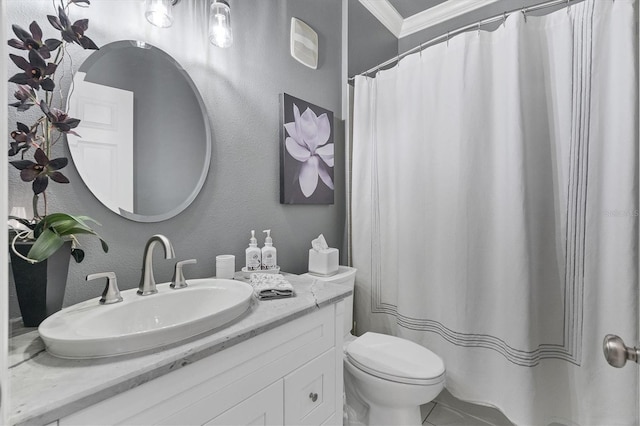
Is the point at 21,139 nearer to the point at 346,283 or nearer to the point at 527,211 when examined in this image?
the point at 346,283

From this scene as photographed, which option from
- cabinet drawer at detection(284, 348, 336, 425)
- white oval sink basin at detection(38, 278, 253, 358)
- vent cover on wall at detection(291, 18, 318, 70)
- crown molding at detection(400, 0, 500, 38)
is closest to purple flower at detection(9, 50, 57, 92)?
white oval sink basin at detection(38, 278, 253, 358)

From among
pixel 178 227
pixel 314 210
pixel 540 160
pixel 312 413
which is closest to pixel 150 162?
pixel 178 227

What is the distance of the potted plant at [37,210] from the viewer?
0.73 meters

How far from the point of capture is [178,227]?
3.87 feet

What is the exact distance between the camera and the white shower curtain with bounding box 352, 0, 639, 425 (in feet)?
3.94

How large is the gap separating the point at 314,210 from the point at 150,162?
0.96 m

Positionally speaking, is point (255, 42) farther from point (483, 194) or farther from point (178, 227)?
point (483, 194)

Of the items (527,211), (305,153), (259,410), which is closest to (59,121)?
(259,410)

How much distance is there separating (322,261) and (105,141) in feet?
3.61

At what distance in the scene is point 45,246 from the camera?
0.71m

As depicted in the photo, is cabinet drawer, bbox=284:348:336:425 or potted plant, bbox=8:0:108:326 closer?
potted plant, bbox=8:0:108:326

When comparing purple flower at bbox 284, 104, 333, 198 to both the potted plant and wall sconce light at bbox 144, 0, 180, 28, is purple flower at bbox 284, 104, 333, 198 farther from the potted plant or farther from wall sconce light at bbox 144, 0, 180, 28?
the potted plant

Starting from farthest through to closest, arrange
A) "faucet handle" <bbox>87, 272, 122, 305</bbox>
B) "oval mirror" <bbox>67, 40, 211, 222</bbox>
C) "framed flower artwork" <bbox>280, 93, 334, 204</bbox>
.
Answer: "framed flower artwork" <bbox>280, 93, 334, 204</bbox>
"oval mirror" <bbox>67, 40, 211, 222</bbox>
"faucet handle" <bbox>87, 272, 122, 305</bbox>

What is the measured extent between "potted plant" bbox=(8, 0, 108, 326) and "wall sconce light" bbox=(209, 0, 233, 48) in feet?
1.64
